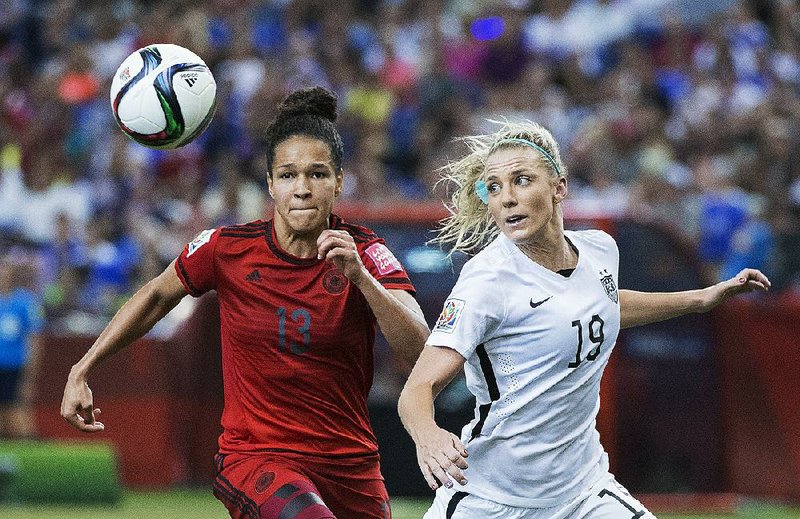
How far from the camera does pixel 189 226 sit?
43.8ft

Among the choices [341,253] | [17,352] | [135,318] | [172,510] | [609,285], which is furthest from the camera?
[17,352]

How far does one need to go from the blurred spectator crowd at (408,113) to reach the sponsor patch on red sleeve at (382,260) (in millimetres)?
6944

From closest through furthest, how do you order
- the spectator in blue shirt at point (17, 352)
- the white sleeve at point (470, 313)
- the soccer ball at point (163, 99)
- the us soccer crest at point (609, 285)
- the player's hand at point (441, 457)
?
1. the player's hand at point (441, 457)
2. the white sleeve at point (470, 313)
3. the us soccer crest at point (609, 285)
4. the soccer ball at point (163, 99)
5. the spectator in blue shirt at point (17, 352)

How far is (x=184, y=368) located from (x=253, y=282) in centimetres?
672

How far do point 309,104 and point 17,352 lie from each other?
769 centimetres

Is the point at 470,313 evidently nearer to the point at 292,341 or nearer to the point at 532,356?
the point at 532,356

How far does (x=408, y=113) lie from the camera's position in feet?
48.2

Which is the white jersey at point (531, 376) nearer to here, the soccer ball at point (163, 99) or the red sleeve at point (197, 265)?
the red sleeve at point (197, 265)

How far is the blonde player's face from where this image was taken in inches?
198

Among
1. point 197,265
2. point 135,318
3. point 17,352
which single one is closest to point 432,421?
point 197,265

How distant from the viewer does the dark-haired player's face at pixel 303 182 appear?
17.9ft

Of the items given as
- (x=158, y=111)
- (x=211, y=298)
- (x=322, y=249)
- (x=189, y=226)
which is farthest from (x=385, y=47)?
(x=322, y=249)

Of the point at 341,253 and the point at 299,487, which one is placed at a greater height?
the point at 341,253

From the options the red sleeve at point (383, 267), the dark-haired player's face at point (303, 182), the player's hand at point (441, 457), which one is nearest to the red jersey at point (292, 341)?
the red sleeve at point (383, 267)
